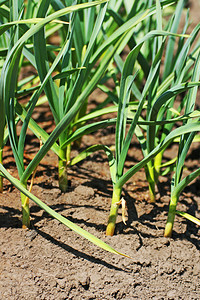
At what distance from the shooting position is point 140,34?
1.76m

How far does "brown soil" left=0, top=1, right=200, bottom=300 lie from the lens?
1.16 meters

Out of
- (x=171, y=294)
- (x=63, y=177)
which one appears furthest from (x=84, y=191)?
(x=171, y=294)

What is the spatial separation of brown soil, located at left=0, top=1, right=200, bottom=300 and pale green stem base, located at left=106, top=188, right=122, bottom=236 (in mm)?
26

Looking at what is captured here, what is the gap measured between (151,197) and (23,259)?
547mm

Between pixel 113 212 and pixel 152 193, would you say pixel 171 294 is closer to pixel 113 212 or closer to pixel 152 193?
pixel 113 212

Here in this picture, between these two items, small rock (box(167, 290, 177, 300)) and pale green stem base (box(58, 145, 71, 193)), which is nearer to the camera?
small rock (box(167, 290, 177, 300))

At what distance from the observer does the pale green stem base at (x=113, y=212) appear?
1245 mm

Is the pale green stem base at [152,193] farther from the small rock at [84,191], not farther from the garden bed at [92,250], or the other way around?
the small rock at [84,191]

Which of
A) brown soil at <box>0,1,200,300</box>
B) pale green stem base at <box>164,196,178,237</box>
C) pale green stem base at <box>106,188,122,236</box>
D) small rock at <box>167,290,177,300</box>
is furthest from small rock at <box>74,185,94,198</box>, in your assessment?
small rock at <box>167,290,177,300</box>

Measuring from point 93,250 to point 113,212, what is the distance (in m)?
0.14

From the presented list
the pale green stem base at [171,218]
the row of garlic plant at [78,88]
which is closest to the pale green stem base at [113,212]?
the row of garlic plant at [78,88]

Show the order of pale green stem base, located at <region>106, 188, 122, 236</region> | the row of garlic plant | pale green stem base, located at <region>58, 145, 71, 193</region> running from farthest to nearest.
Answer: pale green stem base, located at <region>58, 145, 71, 193</region>
pale green stem base, located at <region>106, 188, 122, 236</region>
the row of garlic plant

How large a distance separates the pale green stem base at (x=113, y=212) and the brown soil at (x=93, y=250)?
0.03 m

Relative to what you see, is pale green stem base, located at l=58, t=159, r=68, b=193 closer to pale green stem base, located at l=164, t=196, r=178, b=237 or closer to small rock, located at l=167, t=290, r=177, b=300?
pale green stem base, located at l=164, t=196, r=178, b=237
